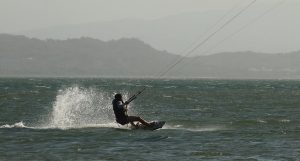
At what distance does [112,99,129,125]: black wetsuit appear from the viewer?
118ft

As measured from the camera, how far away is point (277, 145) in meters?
31.2

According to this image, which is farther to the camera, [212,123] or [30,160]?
[212,123]

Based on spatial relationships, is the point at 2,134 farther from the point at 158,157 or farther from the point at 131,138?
the point at 158,157

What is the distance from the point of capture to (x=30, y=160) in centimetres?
2702

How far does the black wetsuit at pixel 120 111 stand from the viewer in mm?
Answer: 35859

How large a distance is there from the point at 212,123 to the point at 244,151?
1430cm

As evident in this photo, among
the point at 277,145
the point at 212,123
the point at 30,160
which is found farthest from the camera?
the point at 212,123

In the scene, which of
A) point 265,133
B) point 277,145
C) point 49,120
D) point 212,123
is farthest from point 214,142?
point 49,120

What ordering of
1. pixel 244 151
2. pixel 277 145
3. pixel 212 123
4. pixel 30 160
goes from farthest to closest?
pixel 212 123 < pixel 277 145 < pixel 244 151 < pixel 30 160

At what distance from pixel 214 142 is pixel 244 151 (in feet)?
10.2

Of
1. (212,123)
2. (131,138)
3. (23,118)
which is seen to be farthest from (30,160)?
(23,118)

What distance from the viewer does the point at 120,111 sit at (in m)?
36.0

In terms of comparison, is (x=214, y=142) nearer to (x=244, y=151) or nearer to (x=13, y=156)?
(x=244, y=151)

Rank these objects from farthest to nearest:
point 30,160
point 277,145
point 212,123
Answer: point 212,123 < point 277,145 < point 30,160
